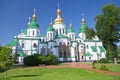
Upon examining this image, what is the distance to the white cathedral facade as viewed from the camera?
194 feet

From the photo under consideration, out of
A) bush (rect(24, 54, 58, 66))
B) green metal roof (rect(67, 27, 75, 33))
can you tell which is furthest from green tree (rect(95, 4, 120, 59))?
green metal roof (rect(67, 27, 75, 33))

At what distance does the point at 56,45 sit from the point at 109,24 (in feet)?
66.0

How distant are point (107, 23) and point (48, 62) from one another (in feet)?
50.5

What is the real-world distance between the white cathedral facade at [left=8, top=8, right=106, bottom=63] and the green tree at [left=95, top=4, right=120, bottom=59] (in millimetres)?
14126

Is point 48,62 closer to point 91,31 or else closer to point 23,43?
point 91,31

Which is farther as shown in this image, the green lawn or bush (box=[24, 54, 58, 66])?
bush (box=[24, 54, 58, 66])

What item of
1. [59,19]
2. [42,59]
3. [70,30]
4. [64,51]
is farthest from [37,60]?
[70,30]

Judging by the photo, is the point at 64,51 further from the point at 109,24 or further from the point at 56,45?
the point at 109,24

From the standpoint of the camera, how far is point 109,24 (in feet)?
141

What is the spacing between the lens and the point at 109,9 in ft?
146

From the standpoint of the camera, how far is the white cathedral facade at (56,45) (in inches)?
2325

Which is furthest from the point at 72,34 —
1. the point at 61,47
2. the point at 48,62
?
the point at 48,62

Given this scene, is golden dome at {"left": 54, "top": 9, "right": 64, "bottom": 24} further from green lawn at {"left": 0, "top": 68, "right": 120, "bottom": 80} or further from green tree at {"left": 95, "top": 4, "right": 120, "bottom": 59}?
green lawn at {"left": 0, "top": 68, "right": 120, "bottom": 80}

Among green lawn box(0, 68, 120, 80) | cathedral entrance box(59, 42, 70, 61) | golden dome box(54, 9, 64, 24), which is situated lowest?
green lawn box(0, 68, 120, 80)
